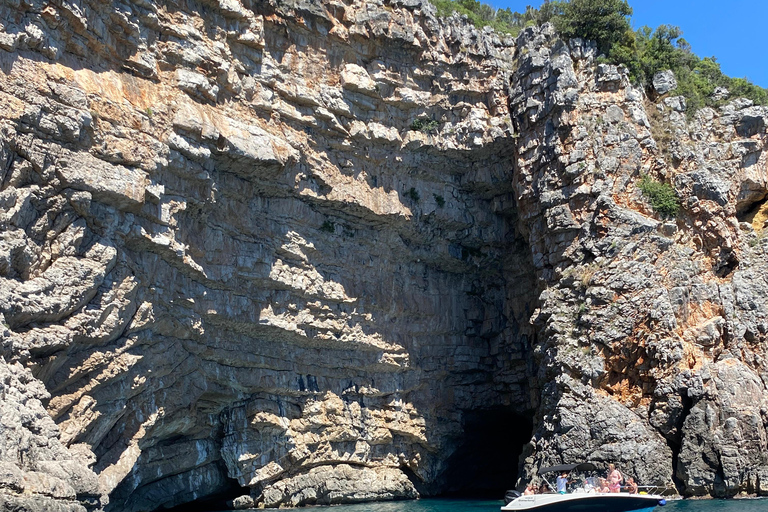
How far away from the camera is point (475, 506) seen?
32.3 m

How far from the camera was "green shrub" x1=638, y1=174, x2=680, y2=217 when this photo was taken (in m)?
32.2

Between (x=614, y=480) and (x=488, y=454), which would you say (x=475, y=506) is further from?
(x=614, y=480)

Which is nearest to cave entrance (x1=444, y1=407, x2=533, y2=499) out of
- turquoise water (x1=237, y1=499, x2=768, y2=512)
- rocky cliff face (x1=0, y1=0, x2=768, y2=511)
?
rocky cliff face (x1=0, y1=0, x2=768, y2=511)

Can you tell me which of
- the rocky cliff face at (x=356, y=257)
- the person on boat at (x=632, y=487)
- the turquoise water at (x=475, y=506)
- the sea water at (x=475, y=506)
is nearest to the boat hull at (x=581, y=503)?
the person on boat at (x=632, y=487)

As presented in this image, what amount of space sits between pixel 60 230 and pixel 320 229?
11470 mm

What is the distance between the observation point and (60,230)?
22688mm

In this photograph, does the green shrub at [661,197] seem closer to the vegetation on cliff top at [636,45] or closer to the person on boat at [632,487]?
the vegetation on cliff top at [636,45]

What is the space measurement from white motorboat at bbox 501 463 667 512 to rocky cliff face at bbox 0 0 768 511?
3.13m

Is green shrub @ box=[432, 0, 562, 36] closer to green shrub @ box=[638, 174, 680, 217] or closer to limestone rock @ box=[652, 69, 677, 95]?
limestone rock @ box=[652, 69, 677, 95]

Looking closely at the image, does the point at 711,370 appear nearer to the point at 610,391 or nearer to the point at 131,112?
the point at 610,391

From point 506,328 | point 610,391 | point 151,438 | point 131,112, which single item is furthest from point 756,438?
point 131,112

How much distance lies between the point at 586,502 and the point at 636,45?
20658 millimetres

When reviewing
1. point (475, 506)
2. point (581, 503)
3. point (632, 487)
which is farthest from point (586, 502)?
point (475, 506)

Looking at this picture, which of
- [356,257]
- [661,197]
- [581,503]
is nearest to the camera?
[581,503]
